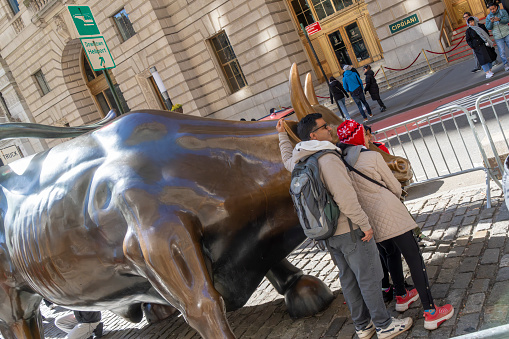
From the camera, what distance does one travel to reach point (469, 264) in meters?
4.16

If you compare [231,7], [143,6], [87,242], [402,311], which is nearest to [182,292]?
[87,242]

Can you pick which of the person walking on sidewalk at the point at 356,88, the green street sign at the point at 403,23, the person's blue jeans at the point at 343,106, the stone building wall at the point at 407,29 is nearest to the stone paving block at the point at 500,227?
the person walking on sidewalk at the point at 356,88

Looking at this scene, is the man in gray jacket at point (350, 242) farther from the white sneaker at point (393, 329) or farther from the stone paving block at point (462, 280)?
the stone paving block at point (462, 280)

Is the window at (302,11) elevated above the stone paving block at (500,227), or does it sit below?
above

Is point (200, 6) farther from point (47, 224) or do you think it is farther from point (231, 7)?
point (47, 224)

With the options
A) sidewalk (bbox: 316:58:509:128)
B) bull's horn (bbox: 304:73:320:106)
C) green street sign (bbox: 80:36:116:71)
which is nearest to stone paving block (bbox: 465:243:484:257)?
bull's horn (bbox: 304:73:320:106)

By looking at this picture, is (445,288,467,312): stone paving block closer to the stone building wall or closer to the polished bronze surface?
the polished bronze surface

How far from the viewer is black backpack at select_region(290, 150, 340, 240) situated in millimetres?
3219

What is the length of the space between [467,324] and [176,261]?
1.99 meters

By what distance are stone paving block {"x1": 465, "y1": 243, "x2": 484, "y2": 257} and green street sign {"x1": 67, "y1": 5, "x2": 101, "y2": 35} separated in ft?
21.5

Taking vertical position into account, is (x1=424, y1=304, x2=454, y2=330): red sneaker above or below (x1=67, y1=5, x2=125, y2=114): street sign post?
below

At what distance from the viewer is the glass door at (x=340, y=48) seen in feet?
73.9

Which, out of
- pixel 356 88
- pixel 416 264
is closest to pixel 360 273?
pixel 416 264

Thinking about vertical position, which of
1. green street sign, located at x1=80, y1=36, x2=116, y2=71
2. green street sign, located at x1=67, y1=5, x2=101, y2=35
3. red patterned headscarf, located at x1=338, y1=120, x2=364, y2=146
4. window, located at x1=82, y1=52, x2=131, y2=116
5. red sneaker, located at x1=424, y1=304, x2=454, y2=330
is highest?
window, located at x1=82, y1=52, x2=131, y2=116
